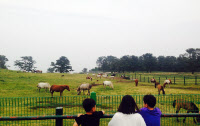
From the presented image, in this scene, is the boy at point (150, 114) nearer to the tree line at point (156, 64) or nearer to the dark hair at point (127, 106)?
the dark hair at point (127, 106)

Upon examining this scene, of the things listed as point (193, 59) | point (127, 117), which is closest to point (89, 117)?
point (127, 117)

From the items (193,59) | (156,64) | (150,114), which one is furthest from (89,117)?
(156,64)

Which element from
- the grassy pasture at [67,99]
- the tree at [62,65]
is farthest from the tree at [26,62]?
the grassy pasture at [67,99]

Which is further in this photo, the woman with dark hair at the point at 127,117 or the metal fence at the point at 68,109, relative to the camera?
the metal fence at the point at 68,109

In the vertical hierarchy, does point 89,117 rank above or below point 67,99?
above

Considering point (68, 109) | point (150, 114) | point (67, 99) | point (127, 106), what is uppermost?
point (127, 106)

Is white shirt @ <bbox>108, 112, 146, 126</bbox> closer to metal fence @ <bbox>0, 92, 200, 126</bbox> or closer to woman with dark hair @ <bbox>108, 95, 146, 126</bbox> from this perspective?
woman with dark hair @ <bbox>108, 95, 146, 126</bbox>

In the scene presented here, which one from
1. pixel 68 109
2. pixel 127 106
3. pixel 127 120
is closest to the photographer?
pixel 127 120

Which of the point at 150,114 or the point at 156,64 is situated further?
the point at 156,64

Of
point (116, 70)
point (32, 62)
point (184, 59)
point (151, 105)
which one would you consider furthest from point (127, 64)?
point (151, 105)

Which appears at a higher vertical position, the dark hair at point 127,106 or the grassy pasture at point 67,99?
the dark hair at point 127,106

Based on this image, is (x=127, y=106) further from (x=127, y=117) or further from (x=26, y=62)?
(x=26, y=62)

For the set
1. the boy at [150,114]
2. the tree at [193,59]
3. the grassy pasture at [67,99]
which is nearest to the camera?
the boy at [150,114]

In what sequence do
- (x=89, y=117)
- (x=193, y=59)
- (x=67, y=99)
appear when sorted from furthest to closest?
(x=193, y=59) < (x=67, y=99) < (x=89, y=117)
